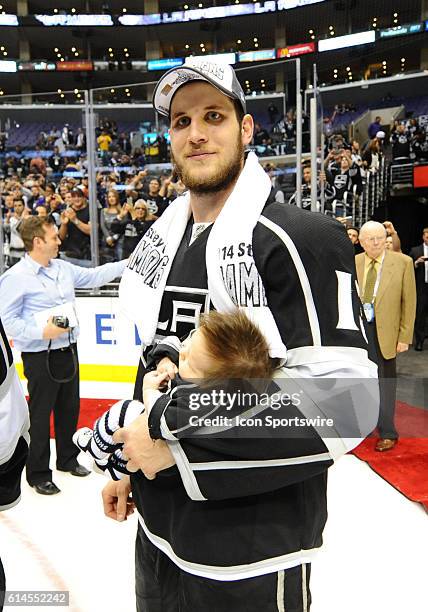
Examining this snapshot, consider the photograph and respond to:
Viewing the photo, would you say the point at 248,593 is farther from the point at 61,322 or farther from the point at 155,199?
the point at 155,199

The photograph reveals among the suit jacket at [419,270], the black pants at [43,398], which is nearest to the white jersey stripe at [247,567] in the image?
the black pants at [43,398]

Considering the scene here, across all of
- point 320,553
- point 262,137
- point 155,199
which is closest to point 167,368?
point 320,553

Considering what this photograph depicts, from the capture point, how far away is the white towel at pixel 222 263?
999 millimetres

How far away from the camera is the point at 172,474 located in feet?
3.37


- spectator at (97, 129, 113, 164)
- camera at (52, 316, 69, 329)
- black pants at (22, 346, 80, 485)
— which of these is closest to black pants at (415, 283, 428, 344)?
spectator at (97, 129, 113, 164)

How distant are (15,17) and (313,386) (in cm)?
2707

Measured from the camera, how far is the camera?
3.44 meters

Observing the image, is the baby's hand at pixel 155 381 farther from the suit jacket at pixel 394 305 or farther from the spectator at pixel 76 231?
the spectator at pixel 76 231

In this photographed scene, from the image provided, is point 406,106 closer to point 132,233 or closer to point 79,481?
point 132,233

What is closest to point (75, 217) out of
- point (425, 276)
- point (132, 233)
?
point (132, 233)

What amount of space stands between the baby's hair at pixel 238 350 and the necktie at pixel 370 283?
131 inches

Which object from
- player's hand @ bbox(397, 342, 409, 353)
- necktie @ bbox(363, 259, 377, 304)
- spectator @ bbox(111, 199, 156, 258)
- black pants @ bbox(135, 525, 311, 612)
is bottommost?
player's hand @ bbox(397, 342, 409, 353)

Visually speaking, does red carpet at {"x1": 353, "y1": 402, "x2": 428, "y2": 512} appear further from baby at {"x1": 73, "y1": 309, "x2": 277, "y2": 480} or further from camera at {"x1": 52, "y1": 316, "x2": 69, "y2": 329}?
baby at {"x1": 73, "y1": 309, "x2": 277, "y2": 480}

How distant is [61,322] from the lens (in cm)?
344
